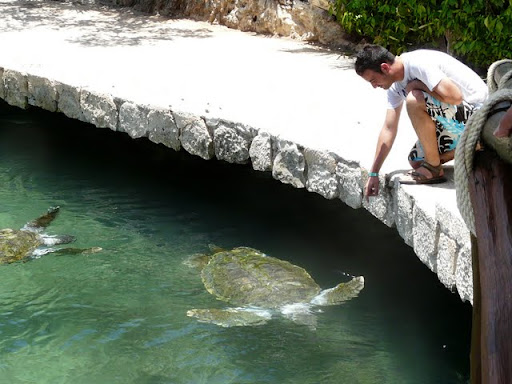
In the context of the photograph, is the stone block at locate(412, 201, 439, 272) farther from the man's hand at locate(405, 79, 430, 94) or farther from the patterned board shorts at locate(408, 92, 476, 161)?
the man's hand at locate(405, 79, 430, 94)

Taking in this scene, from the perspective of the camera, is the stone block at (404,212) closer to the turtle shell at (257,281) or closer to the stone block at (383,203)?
the stone block at (383,203)

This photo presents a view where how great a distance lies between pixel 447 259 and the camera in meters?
5.27

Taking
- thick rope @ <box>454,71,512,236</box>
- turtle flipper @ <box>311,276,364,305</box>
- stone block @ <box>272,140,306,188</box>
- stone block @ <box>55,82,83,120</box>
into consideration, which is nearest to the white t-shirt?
stone block @ <box>272,140,306,188</box>

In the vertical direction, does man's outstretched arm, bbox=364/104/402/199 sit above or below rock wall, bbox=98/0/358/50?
above

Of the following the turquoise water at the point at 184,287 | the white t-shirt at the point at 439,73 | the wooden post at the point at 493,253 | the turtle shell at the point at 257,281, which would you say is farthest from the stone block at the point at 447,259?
the wooden post at the point at 493,253

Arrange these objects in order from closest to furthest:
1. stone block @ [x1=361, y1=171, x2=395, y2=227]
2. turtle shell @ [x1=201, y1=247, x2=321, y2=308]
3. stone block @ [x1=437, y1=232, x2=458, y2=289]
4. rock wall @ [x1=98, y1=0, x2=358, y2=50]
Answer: stone block @ [x1=437, y1=232, x2=458, y2=289] → stone block @ [x1=361, y1=171, x2=395, y2=227] → turtle shell @ [x1=201, y1=247, x2=321, y2=308] → rock wall @ [x1=98, y1=0, x2=358, y2=50]

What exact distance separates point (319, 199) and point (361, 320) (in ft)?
8.61

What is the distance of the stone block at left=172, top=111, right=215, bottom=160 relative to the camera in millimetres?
7945

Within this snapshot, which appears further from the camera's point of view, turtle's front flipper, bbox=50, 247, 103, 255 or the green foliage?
the green foliage

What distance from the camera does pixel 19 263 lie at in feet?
25.0

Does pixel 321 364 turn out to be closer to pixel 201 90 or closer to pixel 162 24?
pixel 201 90

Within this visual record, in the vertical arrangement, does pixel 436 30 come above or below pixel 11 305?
above

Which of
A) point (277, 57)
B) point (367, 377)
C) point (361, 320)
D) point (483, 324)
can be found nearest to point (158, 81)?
point (277, 57)

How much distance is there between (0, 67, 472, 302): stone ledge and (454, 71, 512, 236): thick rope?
102 inches
